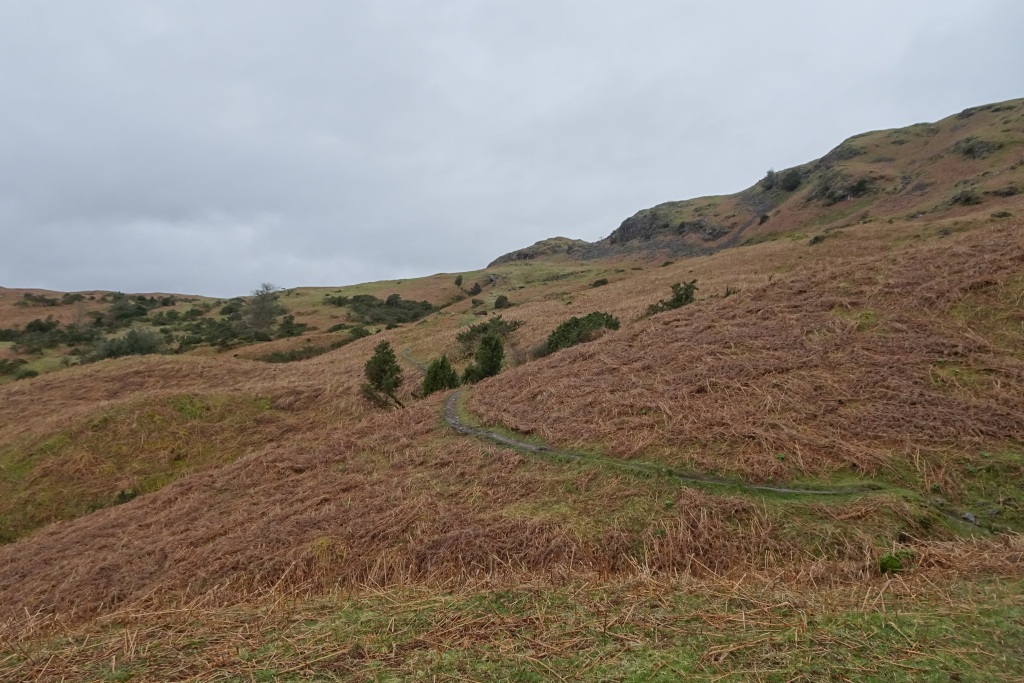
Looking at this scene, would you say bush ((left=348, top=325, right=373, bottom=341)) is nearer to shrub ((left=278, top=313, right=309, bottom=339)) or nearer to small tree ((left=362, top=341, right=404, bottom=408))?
shrub ((left=278, top=313, right=309, bottom=339))

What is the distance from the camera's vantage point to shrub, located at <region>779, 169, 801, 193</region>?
67375 millimetres

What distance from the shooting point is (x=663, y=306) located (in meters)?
17.8

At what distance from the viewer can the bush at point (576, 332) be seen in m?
13.4

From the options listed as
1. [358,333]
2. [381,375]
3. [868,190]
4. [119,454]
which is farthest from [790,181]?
[119,454]

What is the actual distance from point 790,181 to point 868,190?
20258mm

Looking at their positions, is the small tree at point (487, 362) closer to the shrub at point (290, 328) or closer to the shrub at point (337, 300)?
the shrub at point (290, 328)

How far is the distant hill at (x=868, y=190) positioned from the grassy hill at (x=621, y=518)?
2833cm

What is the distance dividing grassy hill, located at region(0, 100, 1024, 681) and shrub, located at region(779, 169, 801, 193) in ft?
215

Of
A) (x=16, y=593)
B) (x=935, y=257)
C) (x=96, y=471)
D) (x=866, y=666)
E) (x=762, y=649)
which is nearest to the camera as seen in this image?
(x=866, y=666)

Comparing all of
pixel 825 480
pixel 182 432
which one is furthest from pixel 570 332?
pixel 182 432

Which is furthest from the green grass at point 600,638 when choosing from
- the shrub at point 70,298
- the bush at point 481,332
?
the shrub at point 70,298

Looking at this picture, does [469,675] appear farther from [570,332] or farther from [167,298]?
[167,298]

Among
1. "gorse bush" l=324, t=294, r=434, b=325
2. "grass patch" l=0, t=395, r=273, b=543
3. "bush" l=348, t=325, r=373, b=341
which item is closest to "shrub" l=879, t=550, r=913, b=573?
"grass patch" l=0, t=395, r=273, b=543

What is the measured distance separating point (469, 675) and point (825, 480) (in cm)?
405
